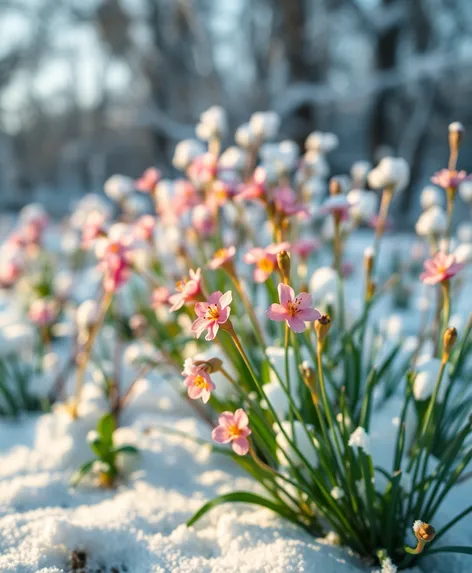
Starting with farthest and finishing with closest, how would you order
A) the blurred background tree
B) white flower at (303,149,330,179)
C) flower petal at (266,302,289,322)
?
the blurred background tree, white flower at (303,149,330,179), flower petal at (266,302,289,322)

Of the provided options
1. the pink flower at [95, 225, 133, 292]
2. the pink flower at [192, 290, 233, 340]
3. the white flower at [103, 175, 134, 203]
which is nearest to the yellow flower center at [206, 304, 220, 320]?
the pink flower at [192, 290, 233, 340]

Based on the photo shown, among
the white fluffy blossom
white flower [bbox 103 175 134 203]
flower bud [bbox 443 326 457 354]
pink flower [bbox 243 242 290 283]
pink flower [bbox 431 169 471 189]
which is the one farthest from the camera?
white flower [bbox 103 175 134 203]

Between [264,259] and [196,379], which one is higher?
[264,259]

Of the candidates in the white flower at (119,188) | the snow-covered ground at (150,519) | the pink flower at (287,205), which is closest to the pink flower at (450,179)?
the pink flower at (287,205)

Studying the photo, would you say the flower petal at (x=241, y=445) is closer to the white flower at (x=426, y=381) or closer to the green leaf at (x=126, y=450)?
the white flower at (x=426, y=381)

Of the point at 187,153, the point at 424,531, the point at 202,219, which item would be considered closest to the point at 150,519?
the point at 424,531

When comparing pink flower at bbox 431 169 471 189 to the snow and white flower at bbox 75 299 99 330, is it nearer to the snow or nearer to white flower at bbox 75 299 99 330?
the snow

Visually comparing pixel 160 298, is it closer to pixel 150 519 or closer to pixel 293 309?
pixel 150 519
